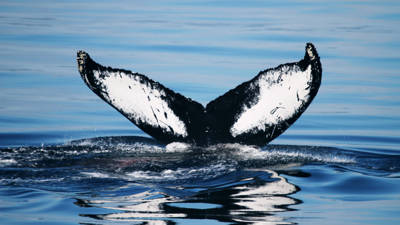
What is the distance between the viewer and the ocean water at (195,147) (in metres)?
7.03

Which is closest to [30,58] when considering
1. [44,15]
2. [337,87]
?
[337,87]

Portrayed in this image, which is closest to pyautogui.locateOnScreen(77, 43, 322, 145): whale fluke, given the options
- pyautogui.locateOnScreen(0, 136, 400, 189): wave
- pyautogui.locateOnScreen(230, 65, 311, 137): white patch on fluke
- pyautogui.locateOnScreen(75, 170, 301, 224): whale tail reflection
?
pyautogui.locateOnScreen(230, 65, 311, 137): white patch on fluke

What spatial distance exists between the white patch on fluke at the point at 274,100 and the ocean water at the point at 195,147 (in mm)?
288

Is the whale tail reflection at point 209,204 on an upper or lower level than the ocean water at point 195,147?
lower

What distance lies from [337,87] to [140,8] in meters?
16.4

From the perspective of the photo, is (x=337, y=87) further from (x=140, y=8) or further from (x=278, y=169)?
(x=140, y=8)

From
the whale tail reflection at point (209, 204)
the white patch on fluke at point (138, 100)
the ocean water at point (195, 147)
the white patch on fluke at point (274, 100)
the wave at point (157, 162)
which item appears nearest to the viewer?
the whale tail reflection at point (209, 204)

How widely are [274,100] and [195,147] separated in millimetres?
932

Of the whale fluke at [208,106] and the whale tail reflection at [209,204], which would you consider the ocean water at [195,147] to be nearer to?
the whale tail reflection at [209,204]

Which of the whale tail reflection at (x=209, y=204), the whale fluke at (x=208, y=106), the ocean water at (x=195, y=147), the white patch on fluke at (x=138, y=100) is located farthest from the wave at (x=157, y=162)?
the whale tail reflection at (x=209, y=204)

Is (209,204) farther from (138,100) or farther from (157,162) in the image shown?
(138,100)

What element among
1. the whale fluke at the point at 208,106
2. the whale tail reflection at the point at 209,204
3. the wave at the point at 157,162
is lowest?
the whale tail reflection at the point at 209,204

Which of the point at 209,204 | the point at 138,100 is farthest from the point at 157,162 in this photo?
the point at 209,204

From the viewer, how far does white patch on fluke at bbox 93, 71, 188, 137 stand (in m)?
8.33
